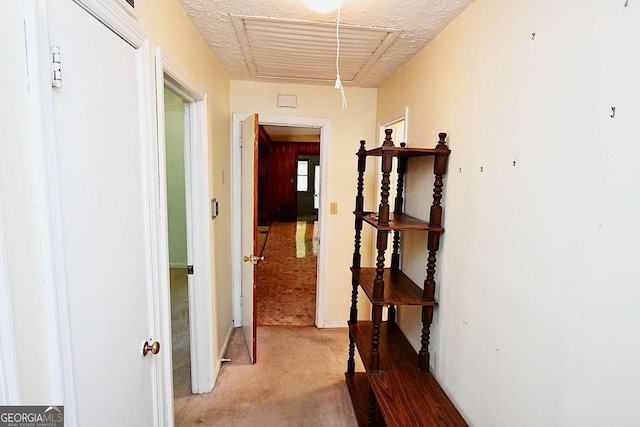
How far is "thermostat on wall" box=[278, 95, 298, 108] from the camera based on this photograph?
307 centimetres

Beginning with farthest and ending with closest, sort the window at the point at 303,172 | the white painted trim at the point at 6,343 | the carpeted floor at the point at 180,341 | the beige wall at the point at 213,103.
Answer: the window at the point at 303,172
the carpeted floor at the point at 180,341
the beige wall at the point at 213,103
the white painted trim at the point at 6,343

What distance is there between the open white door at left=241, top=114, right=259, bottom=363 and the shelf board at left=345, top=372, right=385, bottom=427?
0.84 m

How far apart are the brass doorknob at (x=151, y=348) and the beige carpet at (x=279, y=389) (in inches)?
40.3

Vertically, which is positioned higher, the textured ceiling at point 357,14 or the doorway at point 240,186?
the textured ceiling at point 357,14

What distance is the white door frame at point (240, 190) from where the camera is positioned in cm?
309

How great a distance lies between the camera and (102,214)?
38.7 inches

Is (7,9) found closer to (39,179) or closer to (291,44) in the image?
(39,179)

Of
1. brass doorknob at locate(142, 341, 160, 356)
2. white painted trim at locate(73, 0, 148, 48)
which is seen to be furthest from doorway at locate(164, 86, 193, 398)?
white painted trim at locate(73, 0, 148, 48)

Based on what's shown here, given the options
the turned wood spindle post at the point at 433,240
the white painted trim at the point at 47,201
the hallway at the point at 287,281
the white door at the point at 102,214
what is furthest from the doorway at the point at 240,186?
the white painted trim at the point at 47,201

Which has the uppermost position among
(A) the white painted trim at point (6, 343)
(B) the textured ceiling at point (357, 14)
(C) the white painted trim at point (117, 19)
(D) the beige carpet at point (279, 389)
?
(B) the textured ceiling at point (357, 14)

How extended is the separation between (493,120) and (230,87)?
245 cm

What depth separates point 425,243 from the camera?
1.97 m

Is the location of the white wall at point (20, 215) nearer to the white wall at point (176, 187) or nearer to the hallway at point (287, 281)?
the hallway at point (287, 281)

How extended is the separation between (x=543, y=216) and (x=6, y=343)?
1.41 meters
